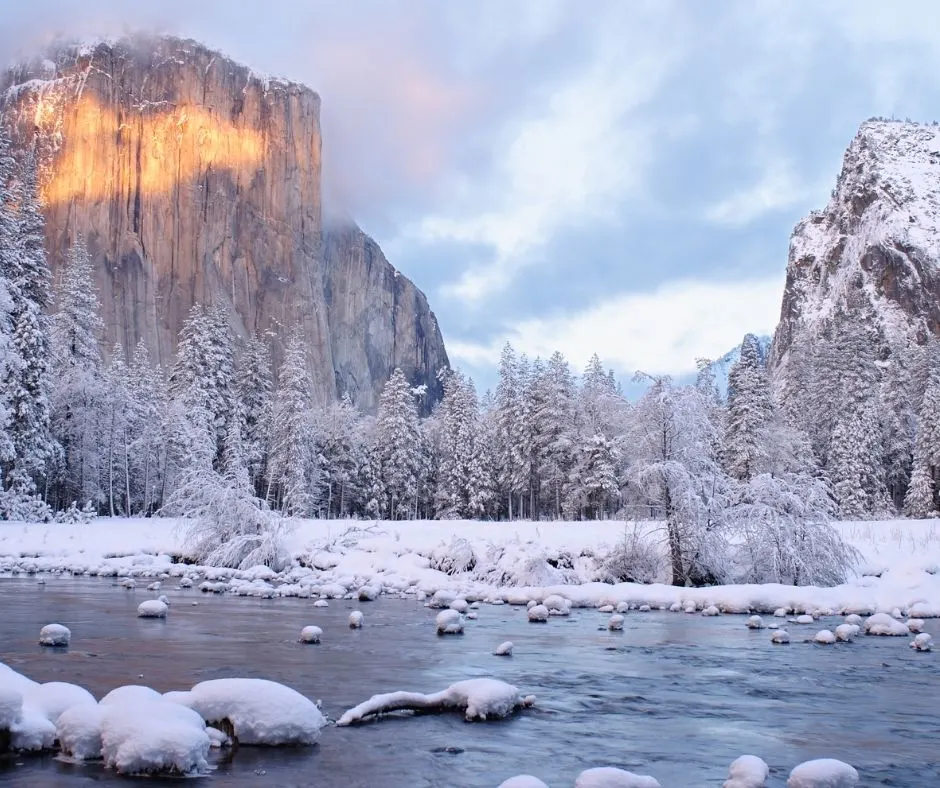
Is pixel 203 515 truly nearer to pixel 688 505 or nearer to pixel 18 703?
pixel 688 505

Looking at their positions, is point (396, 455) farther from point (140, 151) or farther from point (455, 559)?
point (140, 151)

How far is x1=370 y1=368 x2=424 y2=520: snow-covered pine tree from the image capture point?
5894 centimetres

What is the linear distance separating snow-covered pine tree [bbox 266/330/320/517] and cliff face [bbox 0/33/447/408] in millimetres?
50288

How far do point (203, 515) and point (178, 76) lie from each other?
344 feet

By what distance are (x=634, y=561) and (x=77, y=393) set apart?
31.3m

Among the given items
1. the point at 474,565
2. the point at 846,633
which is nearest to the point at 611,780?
the point at 846,633

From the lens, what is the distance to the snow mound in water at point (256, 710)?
6.48 m

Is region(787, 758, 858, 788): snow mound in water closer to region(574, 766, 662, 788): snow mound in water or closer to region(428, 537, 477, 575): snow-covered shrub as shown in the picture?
region(574, 766, 662, 788): snow mound in water

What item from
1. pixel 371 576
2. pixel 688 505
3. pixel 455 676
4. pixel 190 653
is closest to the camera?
pixel 455 676

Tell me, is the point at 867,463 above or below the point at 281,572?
above

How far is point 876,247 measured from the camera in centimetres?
10888

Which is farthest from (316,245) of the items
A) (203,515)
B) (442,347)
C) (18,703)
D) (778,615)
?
(18,703)

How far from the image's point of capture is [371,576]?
22625 mm

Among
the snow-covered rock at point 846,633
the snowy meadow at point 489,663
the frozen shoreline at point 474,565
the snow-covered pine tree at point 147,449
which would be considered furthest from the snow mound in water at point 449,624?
the snow-covered pine tree at point 147,449
